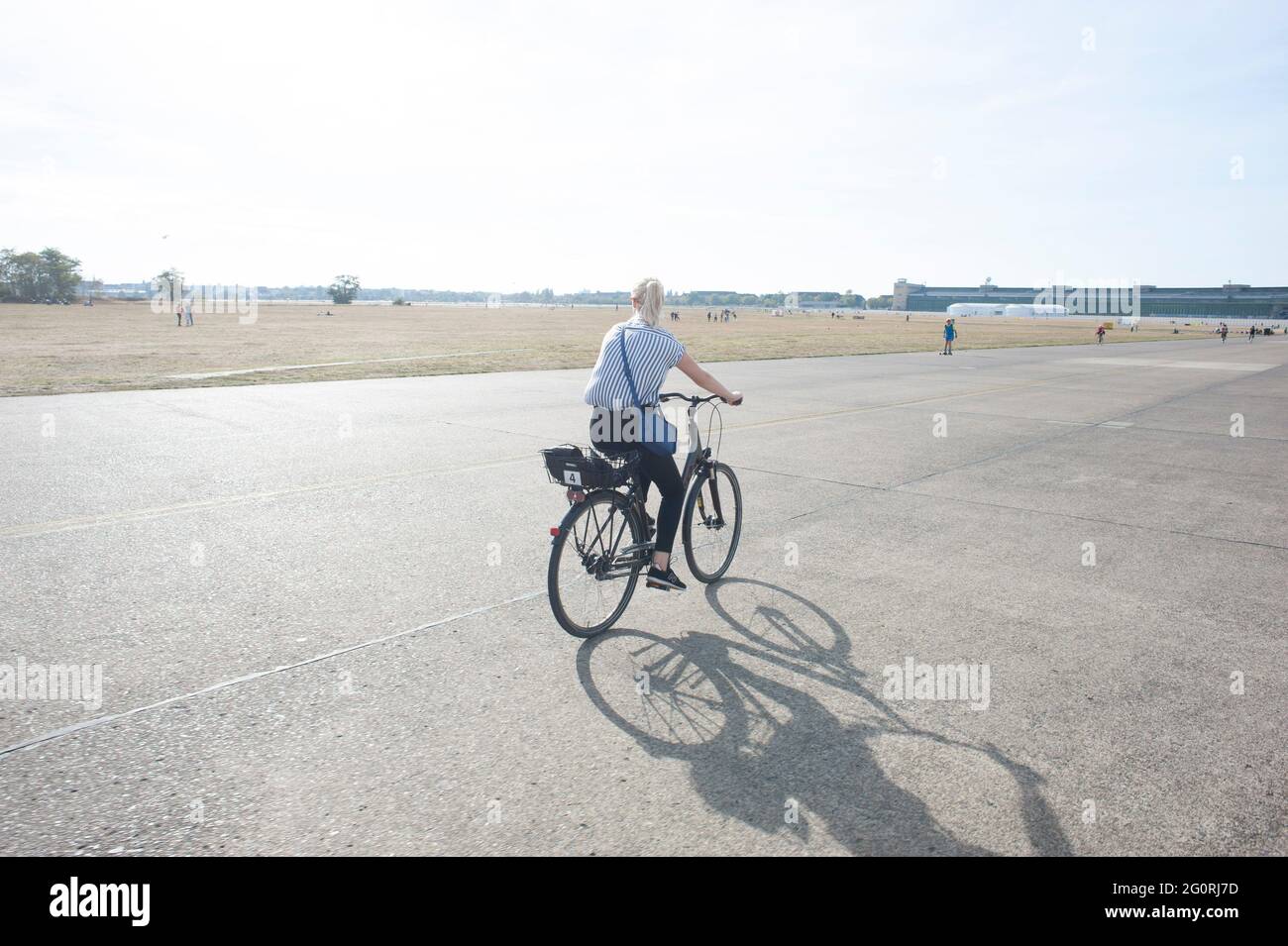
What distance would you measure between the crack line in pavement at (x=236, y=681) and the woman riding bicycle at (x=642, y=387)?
1077mm

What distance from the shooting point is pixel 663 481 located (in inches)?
200

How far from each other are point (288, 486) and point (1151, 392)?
2155 centimetres

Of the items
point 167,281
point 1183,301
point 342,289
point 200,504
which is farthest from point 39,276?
point 1183,301

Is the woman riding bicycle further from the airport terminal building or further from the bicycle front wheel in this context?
the airport terminal building

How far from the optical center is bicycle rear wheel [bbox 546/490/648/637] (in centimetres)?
462

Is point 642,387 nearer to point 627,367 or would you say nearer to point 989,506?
point 627,367

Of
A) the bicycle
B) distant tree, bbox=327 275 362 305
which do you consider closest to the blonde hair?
the bicycle

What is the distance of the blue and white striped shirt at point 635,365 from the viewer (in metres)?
4.72

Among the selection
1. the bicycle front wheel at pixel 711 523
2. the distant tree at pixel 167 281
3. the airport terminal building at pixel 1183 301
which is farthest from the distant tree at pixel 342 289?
the bicycle front wheel at pixel 711 523

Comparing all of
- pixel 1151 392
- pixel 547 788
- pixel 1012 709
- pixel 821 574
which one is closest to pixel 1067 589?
pixel 821 574

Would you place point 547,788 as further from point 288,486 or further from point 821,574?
point 288,486
